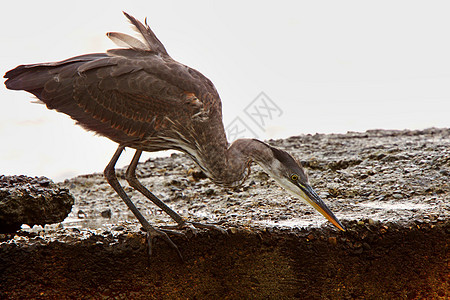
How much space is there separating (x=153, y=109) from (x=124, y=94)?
10.1 inches

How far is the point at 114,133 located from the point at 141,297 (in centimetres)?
128

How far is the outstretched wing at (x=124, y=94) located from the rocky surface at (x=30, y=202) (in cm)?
76

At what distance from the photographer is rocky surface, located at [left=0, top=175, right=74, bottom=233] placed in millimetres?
3797

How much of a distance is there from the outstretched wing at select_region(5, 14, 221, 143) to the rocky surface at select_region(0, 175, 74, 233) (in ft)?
2.49

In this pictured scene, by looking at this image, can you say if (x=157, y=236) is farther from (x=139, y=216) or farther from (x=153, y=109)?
(x=153, y=109)

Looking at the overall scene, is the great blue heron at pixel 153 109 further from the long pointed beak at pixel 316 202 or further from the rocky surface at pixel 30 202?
A: the rocky surface at pixel 30 202

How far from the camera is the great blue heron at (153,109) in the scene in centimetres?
365

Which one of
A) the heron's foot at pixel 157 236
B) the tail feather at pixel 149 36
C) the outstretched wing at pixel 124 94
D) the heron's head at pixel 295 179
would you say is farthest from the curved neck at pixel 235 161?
the tail feather at pixel 149 36

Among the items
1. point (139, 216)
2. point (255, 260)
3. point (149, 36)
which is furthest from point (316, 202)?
point (149, 36)

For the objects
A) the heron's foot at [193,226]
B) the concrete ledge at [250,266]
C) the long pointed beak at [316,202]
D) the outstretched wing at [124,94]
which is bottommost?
the concrete ledge at [250,266]

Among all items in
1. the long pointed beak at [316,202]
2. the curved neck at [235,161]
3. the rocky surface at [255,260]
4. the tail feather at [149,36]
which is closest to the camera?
the rocky surface at [255,260]

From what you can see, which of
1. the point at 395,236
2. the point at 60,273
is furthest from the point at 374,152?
the point at 60,273

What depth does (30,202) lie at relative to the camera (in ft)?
12.8

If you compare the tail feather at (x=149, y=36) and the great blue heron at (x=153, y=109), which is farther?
the tail feather at (x=149, y=36)
